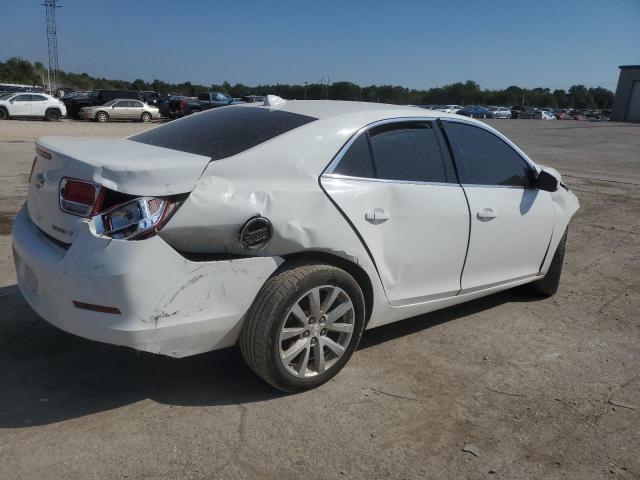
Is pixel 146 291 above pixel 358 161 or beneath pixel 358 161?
beneath

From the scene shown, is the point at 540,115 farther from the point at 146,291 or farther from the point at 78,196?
the point at 146,291

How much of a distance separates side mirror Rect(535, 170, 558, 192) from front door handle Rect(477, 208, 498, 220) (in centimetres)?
66

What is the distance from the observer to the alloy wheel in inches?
123

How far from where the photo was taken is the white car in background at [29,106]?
95.8ft

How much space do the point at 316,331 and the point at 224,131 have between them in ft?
4.32

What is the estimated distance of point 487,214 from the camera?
13.1ft

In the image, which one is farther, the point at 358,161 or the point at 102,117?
the point at 102,117

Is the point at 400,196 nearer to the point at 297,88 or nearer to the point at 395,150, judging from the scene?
the point at 395,150

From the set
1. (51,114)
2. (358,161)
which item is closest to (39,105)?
(51,114)

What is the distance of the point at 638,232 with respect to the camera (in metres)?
7.70

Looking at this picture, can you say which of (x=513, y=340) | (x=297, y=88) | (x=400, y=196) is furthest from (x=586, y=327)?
(x=297, y=88)

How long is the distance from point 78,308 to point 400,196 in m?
1.90

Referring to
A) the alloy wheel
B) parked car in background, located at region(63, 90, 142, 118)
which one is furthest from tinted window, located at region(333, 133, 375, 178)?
parked car in background, located at region(63, 90, 142, 118)

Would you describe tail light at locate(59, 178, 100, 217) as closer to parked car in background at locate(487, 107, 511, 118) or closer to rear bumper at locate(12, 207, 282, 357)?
rear bumper at locate(12, 207, 282, 357)
